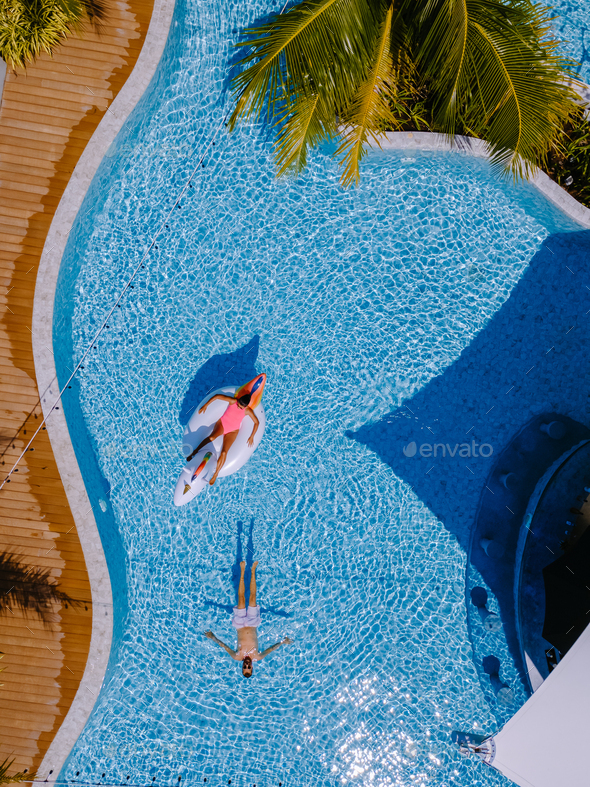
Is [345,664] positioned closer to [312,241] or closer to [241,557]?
[241,557]

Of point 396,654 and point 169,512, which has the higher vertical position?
point 396,654

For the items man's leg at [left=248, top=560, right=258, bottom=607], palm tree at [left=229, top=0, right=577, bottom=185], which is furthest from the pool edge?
man's leg at [left=248, top=560, right=258, bottom=607]

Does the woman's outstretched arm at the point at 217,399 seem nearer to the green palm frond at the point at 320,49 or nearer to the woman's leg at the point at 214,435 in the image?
the woman's leg at the point at 214,435

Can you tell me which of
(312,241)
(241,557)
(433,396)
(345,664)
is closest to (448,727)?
(345,664)

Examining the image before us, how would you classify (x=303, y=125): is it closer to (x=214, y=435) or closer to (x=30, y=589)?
(x=214, y=435)

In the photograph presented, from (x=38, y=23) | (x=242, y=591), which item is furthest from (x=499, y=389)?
(x=38, y=23)

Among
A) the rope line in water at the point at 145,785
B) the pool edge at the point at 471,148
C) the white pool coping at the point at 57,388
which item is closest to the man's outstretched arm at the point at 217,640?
the white pool coping at the point at 57,388
